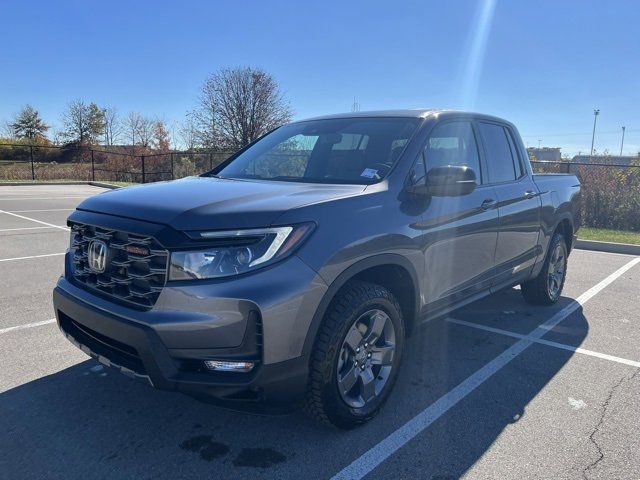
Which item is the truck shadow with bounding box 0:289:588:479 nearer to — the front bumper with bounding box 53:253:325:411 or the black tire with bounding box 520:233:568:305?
the front bumper with bounding box 53:253:325:411

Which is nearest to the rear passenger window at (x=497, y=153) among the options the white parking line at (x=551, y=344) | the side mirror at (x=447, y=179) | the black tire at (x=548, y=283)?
the side mirror at (x=447, y=179)

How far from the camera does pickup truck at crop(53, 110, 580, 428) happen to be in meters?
2.38

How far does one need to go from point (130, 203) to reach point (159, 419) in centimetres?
132

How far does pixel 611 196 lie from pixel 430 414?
37.9 feet

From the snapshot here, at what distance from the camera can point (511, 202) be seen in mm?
4340

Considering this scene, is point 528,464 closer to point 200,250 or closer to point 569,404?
point 569,404

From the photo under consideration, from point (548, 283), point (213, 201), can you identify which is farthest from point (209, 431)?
point (548, 283)

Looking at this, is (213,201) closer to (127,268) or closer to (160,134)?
(127,268)

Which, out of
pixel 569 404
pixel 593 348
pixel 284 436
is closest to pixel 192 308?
pixel 284 436

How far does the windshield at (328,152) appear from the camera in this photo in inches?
135

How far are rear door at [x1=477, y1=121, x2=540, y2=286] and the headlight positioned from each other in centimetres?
245

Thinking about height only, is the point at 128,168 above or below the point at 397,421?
above

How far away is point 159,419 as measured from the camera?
9.98 feet

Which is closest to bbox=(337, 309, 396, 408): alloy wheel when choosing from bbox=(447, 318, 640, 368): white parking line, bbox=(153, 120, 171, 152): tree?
bbox=(447, 318, 640, 368): white parking line
